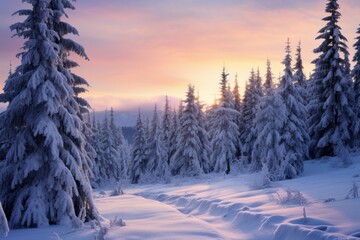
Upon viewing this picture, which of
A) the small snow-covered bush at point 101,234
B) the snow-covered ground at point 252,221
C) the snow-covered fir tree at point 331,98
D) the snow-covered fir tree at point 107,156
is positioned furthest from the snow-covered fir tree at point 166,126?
the small snow-covered bush at point 101,234

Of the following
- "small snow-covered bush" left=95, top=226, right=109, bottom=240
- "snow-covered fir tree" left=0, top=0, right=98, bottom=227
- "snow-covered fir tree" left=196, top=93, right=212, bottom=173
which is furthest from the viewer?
"snow-covered fir tree" left=196, top=93, right=212, bottom=173

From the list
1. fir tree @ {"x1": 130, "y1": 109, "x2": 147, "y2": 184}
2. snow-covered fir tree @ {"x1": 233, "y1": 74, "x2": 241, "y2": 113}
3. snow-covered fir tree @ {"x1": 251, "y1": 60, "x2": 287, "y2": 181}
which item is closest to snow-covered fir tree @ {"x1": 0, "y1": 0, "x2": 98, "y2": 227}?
snow-covered fir tree @ {"x1": 251, "y1": 60, "x2": 287, "y2": 181}

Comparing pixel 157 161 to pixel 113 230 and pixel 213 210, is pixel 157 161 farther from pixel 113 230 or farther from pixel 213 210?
pixel 113 230

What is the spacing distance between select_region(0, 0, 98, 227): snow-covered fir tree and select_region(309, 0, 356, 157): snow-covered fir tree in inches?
873

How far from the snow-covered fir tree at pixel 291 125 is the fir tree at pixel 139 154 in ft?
107

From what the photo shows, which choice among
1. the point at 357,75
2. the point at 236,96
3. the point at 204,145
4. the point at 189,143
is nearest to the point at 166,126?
the point at 236,96

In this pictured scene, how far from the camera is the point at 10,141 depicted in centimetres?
1376

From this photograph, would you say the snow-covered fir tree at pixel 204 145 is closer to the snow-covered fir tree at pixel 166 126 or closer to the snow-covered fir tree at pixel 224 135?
the snow-covered fir tree at pixel 224 135

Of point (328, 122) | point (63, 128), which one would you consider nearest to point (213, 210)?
point (63, 128)

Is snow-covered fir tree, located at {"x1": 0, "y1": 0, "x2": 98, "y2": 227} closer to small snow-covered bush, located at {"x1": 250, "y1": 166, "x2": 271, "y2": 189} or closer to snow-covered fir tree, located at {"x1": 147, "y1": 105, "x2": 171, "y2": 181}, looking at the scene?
small snow-covered bush, located at {"x1": 250, "y1": 166, "x2": 271, "y2": 189}

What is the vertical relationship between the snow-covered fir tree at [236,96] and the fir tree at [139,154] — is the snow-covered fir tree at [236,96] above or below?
above

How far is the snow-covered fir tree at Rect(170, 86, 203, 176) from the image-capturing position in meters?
43.6

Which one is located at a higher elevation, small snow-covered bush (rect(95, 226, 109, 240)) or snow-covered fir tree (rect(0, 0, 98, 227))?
snow-covered fir tree (rect(0, 0, 98, 227))

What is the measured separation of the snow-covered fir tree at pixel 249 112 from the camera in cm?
4581
